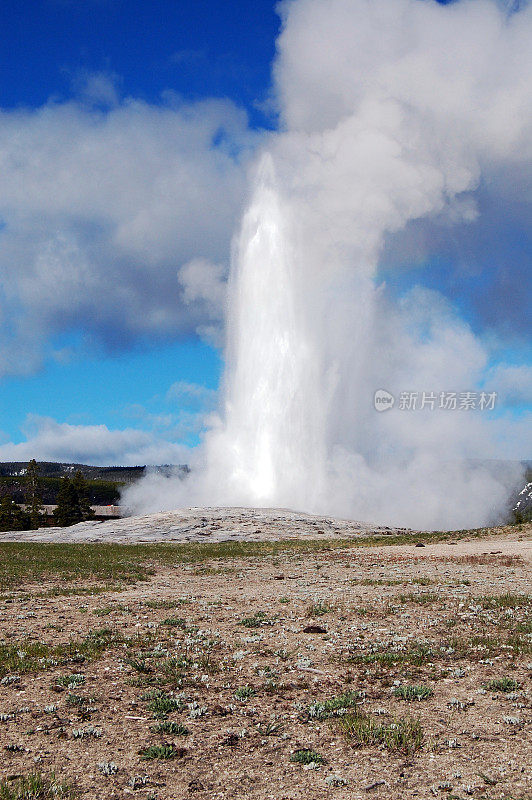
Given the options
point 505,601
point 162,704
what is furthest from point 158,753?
point 505,601

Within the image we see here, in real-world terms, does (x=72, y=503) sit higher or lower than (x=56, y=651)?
higher

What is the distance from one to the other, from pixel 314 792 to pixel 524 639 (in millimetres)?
8693

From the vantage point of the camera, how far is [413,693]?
11.4m

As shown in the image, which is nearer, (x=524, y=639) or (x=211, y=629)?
(x=524, y=639)

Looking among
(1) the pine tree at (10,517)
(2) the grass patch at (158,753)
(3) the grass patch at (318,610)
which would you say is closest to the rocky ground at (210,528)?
(1) the pine tree at (10,517)

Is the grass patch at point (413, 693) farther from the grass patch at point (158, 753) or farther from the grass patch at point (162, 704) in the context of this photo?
the grass patch at point (158, 753)

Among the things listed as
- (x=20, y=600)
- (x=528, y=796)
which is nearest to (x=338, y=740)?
(x=528, y=796)

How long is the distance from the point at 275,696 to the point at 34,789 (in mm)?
4929

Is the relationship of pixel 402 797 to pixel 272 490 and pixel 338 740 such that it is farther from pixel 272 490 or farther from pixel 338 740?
pixel 272 490

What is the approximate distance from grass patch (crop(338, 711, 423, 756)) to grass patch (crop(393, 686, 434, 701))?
1006 millimetres

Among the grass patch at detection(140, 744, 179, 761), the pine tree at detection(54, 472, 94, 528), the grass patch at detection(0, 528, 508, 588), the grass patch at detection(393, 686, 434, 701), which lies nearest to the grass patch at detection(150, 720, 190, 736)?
the grass patch at detection(140, 744, 179, 761)

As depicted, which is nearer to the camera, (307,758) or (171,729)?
(307,758)

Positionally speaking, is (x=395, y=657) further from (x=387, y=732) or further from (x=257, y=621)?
(x=257, y=621)

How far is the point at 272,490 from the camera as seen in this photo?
9081 cm
